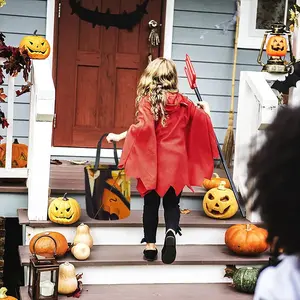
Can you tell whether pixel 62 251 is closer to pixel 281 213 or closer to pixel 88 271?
pixel 88 271

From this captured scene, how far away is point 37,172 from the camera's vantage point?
4934 mm

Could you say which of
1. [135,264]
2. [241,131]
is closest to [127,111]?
[241,131]

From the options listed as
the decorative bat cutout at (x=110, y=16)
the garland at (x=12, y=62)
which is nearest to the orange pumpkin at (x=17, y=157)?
the garland at (x=12, y=62)

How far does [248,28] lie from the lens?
7242 mm

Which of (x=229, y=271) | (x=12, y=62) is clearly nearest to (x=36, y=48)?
(x=12, y=62)

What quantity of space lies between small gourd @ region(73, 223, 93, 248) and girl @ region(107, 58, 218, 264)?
0.40m

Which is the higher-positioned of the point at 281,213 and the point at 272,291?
the point at 281,213

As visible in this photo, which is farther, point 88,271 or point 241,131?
point 241,131

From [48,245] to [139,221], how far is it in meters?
0.81

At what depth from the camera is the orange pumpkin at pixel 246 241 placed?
16.3ft

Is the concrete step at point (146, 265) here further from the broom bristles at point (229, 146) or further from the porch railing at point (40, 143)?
the broom bristles at point (229, 146)

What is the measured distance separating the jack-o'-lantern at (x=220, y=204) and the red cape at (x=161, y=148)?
2.23 ft

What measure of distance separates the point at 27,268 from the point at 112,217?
2.41 ft

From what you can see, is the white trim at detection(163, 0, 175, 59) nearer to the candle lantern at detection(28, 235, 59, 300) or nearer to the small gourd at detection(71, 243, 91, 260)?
the small gourd at detection(71, 243, 91, 260)
